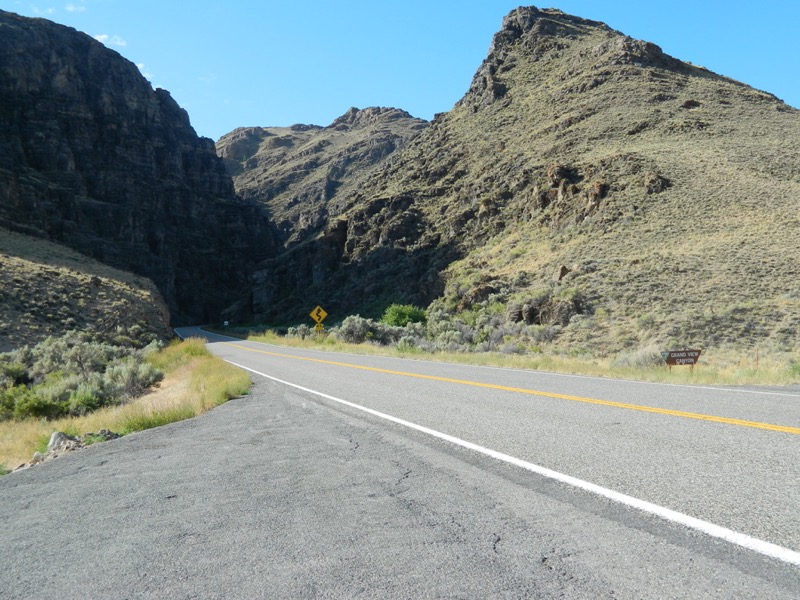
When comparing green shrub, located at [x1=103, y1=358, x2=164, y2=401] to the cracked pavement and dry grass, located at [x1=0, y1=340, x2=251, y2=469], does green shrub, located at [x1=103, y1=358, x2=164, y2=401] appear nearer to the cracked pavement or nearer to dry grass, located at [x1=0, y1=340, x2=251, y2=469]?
dry grass, located at [x1=0, y1=340, x2=251, y2=469]

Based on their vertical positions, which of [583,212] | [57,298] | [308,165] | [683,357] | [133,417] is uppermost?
[308,165]

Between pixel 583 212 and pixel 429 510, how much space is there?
42304mm

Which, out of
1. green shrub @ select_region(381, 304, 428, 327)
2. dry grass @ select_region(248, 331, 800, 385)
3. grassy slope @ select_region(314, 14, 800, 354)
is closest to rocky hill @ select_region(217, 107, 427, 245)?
grassy slope @ select_region(314, 14, 800, 354)

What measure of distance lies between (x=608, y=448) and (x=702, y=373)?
9459mm

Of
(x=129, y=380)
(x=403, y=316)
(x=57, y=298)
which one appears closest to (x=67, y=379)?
(x=129, y=380)

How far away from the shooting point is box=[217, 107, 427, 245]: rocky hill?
126 m

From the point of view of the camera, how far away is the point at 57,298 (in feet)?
105

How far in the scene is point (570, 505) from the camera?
149 inches

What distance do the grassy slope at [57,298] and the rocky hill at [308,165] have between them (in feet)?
203

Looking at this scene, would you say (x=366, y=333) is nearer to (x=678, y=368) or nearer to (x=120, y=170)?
(x=678, y=368)

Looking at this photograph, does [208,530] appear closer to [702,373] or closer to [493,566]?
[493,566]

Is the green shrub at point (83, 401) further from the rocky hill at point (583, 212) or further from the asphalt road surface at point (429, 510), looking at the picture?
the rocky hill at point (583, 212)

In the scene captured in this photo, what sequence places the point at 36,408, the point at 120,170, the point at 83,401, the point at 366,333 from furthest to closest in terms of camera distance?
the point at 120,170 < the point at 366,333 < the point at 83,401 < the point at 36,408

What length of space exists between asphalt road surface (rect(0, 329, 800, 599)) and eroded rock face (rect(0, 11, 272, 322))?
220ft
